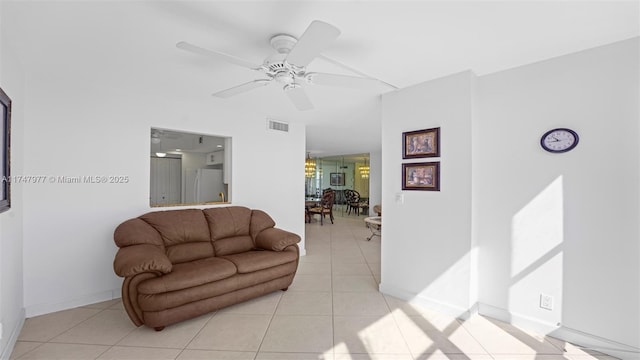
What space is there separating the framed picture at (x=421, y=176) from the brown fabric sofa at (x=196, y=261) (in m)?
1.42

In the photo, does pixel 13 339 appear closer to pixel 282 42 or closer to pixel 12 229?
pixel 12 229

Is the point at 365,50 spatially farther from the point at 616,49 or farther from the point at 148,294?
the point at 148,294

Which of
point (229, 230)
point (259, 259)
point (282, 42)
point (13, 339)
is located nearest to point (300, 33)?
point (282, 42)

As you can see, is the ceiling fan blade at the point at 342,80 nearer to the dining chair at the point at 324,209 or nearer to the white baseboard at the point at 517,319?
the white baseboard at the point at 517,319

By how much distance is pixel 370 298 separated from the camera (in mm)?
3033

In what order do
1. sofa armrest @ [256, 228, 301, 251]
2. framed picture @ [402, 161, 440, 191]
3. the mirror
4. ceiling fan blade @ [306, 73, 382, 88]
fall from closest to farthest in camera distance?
ceiling fan blade @ [306, 73, 382, 88], framed picture @ [402, 161, 440, 191], sofa armrest @ [256, 228, 301, 251], the mirror

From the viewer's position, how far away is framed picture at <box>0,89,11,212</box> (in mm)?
1864

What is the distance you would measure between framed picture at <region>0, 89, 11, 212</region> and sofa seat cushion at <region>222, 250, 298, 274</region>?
171 cm

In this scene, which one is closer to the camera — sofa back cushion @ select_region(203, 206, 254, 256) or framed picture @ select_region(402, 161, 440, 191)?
framed picture @ select_region(402, 161, 440, 191)

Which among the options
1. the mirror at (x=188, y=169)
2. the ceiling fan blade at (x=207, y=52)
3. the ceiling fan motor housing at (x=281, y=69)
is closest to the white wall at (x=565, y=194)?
the ceiling fan motor housing at (x=281, y=69)

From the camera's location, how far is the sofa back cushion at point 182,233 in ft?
9.45

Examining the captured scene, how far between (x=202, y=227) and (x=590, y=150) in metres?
3.65

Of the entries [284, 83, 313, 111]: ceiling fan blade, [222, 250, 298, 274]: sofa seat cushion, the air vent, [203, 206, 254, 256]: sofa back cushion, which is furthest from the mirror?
[284, 83, 313, 111]: ceiling fan blade

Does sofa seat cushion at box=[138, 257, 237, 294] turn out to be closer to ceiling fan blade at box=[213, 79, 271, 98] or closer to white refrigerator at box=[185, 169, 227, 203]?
ceiling fan blade at box=[213, 79, 271, 98]
